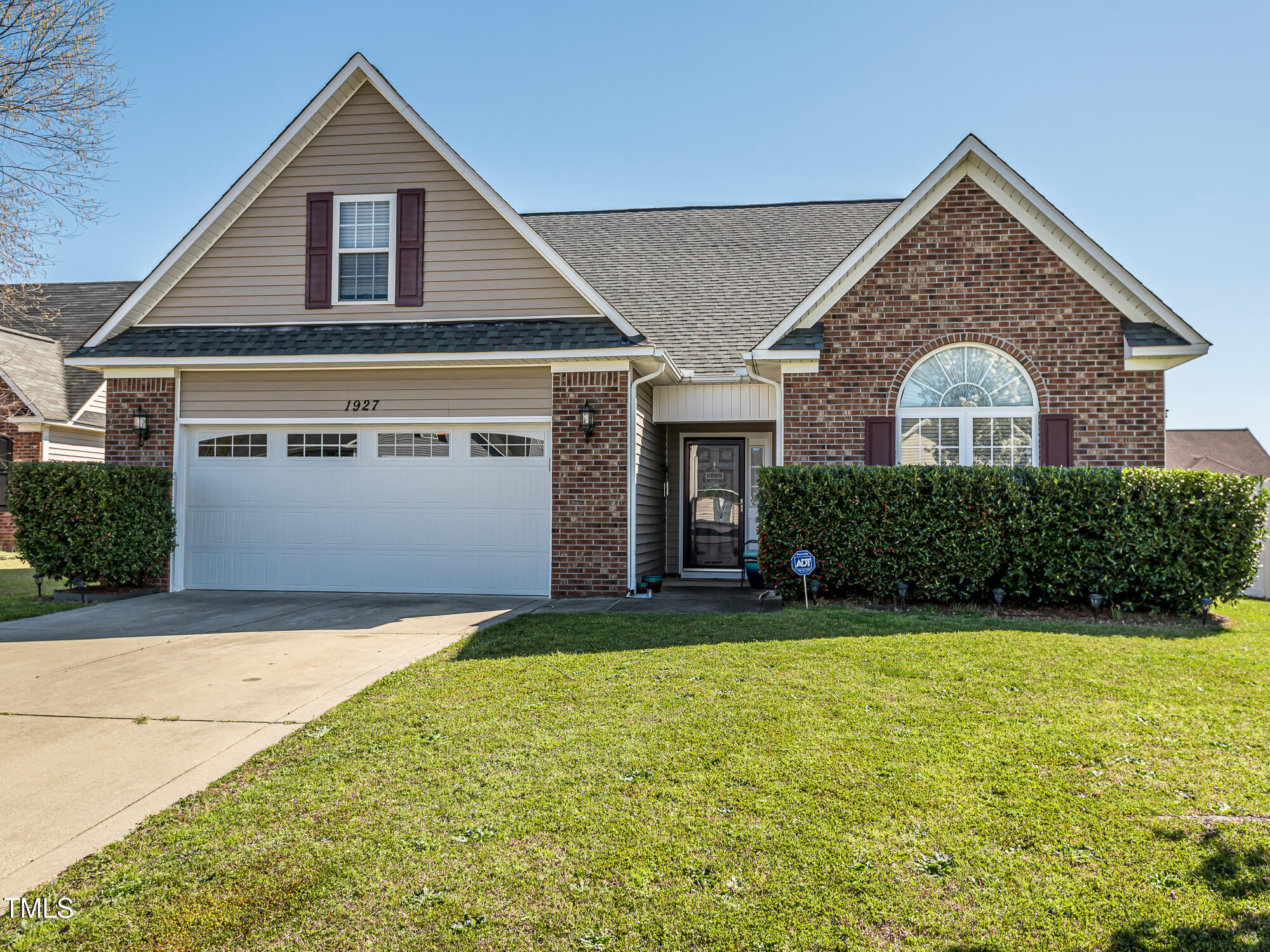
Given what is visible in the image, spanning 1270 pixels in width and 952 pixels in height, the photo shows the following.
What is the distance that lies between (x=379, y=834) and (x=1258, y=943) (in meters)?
3.20

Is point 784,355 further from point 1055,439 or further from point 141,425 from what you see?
point 141,425

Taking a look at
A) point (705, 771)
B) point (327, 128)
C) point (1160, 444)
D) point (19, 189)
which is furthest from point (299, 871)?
point (19, 189)

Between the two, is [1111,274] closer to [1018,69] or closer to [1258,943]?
[1018,69]

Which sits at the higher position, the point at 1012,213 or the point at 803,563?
the point at 1012,213

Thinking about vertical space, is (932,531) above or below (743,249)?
below

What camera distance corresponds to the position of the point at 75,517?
1070 centimetres

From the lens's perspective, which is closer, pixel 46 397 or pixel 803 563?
pixel 803 563

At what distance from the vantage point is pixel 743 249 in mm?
16094

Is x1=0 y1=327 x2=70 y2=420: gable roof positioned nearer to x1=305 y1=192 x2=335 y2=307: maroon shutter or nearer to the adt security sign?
x1=305 y1=192 x2=335 y2=307: maroon shutter

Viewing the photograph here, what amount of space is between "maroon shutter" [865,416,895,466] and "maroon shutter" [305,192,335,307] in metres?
7.83

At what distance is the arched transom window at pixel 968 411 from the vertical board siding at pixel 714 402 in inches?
99.6

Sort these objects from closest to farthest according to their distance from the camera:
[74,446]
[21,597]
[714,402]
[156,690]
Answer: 1. [156,690]
2. [21,597]
3. [714,402]
4. [74,446]

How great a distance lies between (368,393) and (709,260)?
291 inches

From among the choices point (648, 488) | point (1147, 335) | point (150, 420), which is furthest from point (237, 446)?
point (1147, 335)
